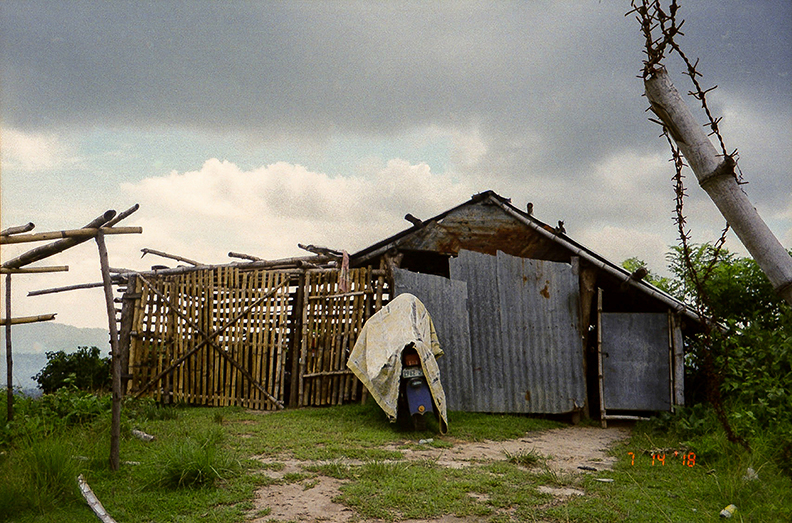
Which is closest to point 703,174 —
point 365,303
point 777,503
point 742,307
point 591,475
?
point 777,503

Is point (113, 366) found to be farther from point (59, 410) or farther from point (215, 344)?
point (215, 344)

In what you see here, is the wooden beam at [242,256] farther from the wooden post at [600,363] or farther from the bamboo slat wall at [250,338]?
the wooden post at [600,363]

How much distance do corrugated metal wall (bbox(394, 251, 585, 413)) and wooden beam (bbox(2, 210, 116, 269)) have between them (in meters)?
5.20

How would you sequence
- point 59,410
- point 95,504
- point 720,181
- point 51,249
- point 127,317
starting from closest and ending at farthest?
point 720,181 < point 95,504 < point 51,249 < point 59,410 < point 127,317

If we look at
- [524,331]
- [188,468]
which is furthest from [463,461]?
[524,331]

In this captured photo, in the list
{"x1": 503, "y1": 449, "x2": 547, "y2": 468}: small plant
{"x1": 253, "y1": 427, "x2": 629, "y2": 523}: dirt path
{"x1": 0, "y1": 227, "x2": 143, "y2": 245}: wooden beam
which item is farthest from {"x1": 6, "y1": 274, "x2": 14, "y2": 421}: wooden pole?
{"x1": 503, "y1": 449, "x2": 547, "y2": 468}: small plant

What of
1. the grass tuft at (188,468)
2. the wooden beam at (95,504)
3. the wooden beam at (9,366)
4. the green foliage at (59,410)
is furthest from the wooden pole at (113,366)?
the wooden beam at (9,366)

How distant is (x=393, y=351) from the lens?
8281mm

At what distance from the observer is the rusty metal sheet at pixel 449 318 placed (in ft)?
33.0

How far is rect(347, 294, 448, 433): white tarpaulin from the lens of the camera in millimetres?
8250

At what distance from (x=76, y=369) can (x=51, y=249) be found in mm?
7599

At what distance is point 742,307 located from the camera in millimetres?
10461

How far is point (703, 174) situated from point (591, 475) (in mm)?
5282

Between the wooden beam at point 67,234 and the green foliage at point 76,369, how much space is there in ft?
25.2
